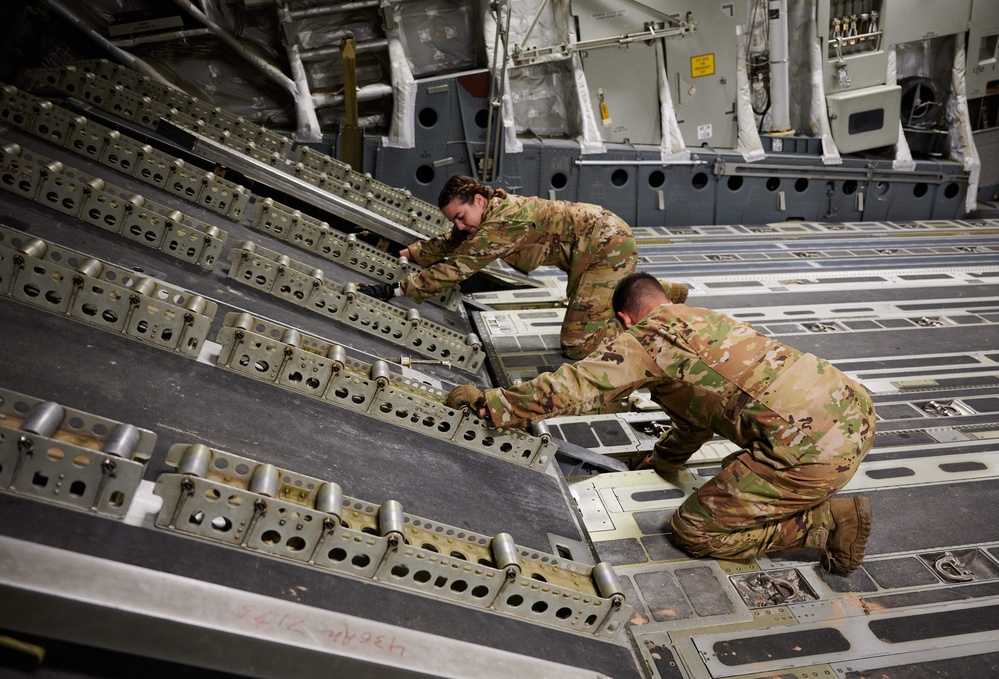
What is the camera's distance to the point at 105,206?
12.1ft

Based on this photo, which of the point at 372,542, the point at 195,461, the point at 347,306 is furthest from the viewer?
the point at 347,306

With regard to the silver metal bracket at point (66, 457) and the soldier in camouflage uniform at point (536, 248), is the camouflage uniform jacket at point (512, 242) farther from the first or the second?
the silver metal bracket at point (66, 457)

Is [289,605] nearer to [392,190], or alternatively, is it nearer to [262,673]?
[262,673]

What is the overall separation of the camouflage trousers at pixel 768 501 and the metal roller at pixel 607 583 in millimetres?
756

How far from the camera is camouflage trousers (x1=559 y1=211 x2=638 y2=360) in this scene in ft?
16.1

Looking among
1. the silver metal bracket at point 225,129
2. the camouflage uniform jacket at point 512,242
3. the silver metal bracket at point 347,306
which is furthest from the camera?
the silver metal bracket at point 225,129

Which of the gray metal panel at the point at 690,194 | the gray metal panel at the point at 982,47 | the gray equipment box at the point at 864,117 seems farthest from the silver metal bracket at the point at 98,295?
the gray metal panel at the point at 982,47

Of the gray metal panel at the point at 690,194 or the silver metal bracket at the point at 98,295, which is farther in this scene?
the gray metal panel at the point at 690,194

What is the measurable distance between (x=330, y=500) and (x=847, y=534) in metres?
2.14

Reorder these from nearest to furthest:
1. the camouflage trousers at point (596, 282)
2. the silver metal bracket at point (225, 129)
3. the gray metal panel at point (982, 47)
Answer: the camouflage trousers at point (596, 282) → the silver metal bracket at point (225, 129) → the gray metal panel at point (982, 47)

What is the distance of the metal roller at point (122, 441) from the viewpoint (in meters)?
2.05

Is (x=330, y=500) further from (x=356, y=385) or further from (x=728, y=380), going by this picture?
(x=728, y=380)

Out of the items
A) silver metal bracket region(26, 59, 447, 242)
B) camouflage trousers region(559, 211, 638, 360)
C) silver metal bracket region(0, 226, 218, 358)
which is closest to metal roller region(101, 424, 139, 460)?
silver metal bracket region(0, 226, 218, 358)

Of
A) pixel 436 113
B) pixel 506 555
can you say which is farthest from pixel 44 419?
pixel 436 113
